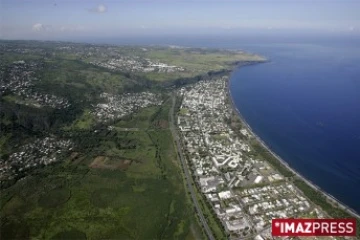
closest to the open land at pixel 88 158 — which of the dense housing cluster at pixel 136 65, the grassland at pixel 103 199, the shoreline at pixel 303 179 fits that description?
the grassland at pixel 103 199

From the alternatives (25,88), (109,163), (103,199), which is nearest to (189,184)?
(103,199)

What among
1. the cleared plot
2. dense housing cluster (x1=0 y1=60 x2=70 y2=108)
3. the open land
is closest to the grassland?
the open land

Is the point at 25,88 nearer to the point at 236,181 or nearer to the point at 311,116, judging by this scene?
the point at 236,181

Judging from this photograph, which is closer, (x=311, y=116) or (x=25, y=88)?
(x=311, y=116)

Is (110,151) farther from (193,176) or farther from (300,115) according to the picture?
(300,115)

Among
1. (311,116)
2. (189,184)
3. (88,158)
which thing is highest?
(311,116)

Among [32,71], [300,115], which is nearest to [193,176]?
[300,115]

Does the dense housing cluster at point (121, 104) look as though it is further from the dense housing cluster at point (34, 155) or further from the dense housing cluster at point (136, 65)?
the dense housing cluster at point (136, 65)
